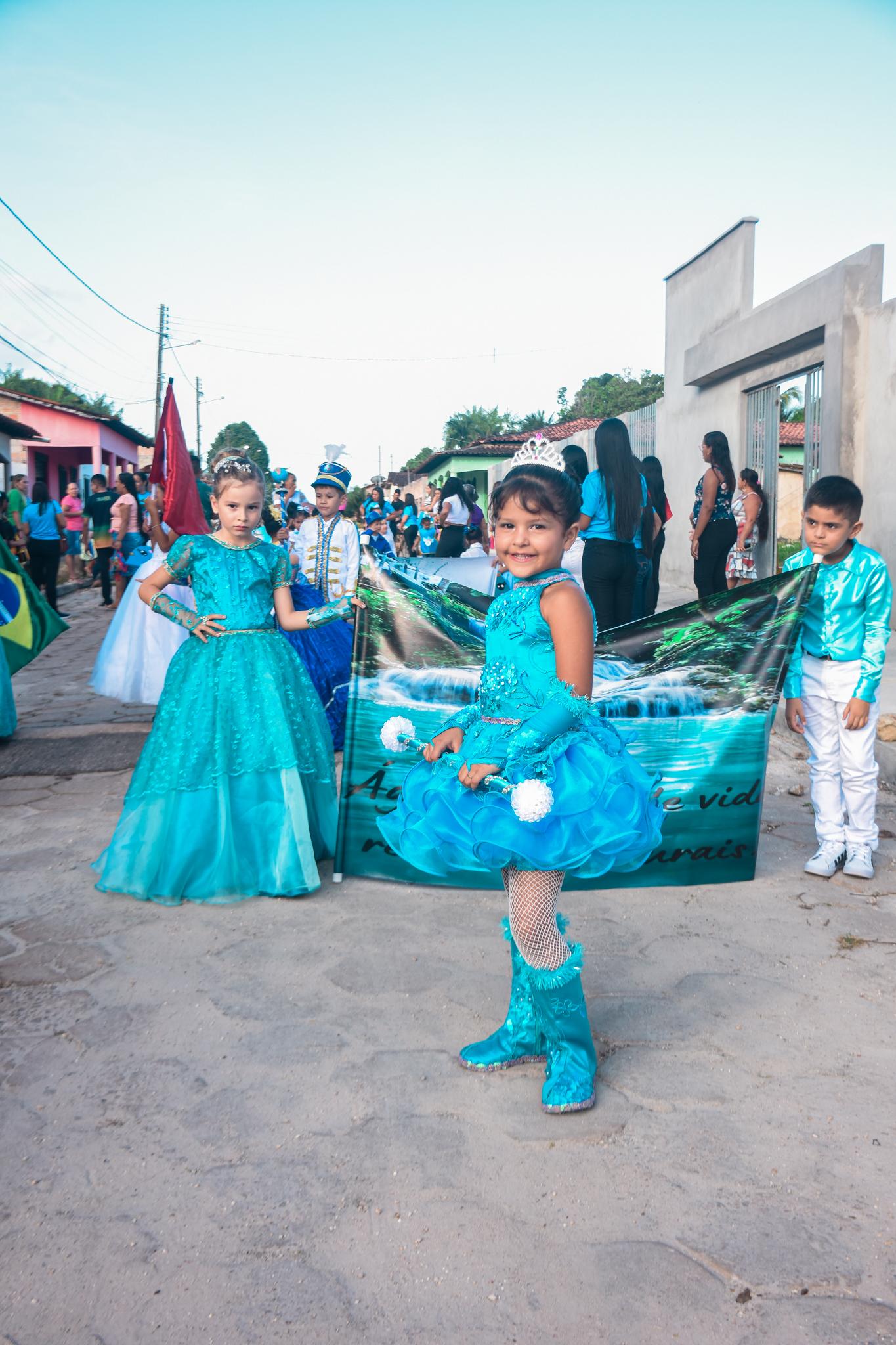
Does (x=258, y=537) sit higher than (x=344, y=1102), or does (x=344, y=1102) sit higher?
(x=258, y=537)

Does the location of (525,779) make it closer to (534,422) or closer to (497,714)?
(497,714)

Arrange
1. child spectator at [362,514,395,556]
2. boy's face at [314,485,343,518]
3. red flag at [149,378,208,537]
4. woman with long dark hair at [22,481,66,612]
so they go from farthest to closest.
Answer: child spectator at [362,514,395,556] → woman with long dark hair at [22,481,66,612] → boy's face at [314,485,343,518] → red flag at [149,378,208,537]

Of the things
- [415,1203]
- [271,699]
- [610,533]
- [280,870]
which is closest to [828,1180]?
[415,1203]

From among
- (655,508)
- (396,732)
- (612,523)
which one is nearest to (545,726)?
(396,732)

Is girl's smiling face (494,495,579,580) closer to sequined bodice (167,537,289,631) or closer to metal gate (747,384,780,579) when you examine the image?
sequined bodice (167,537,289,631)

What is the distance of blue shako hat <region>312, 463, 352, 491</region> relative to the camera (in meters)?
7.36

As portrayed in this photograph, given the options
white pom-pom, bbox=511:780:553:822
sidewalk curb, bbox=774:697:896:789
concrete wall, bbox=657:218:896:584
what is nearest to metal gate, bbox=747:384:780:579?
concrete wall, bbox=657:218:896:584

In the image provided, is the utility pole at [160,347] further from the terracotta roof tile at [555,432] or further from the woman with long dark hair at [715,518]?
the woman with long dark hair at [715,518]

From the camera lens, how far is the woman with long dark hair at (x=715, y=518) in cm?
897

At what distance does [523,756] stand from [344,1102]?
1.00 metres

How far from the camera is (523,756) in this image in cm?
251

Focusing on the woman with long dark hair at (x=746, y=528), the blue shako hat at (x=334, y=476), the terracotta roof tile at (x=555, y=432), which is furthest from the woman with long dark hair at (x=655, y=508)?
the terracotta roof tile at (x=555, y=432)

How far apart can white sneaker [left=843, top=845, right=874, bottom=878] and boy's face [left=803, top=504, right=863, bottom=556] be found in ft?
4.00

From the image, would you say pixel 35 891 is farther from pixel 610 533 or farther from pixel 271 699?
pixel 610 533
